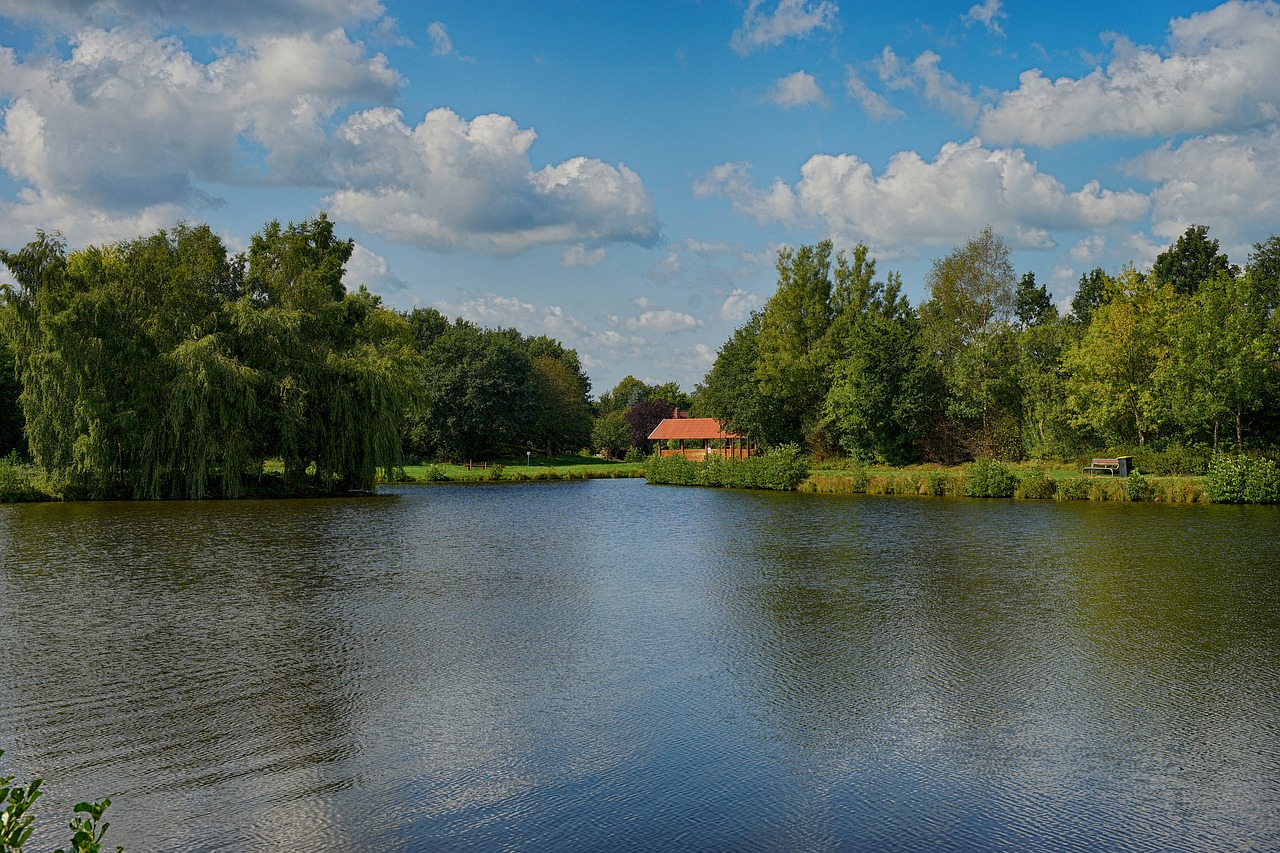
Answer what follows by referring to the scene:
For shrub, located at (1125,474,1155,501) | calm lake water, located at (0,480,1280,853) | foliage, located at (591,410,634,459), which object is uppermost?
foliage, located at (591,410,634,459)

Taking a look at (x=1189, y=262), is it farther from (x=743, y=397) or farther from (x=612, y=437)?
(x=612, y=437)

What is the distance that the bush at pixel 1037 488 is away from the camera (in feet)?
117

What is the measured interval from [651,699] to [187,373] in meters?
30.8

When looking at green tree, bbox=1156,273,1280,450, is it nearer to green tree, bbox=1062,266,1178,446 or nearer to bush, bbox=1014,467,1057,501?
green tree, bbox=1062,266,1178,446

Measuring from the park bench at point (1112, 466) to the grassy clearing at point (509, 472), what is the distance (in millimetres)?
31529

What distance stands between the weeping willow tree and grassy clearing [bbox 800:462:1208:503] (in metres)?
21.0

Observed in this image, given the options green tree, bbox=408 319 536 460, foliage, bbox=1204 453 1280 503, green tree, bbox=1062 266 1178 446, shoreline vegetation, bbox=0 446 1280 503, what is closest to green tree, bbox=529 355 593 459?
green tree, bbox=408 319 536 460

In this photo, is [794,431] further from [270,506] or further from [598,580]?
[598,580]

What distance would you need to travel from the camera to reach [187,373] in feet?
112

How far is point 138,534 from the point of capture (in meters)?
23.6

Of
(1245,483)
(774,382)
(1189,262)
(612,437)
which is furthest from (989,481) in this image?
(612,437)

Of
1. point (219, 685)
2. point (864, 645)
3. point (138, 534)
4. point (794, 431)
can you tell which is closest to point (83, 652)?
point (219, 685)

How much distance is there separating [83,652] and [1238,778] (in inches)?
462

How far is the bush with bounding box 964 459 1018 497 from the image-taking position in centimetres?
3684
